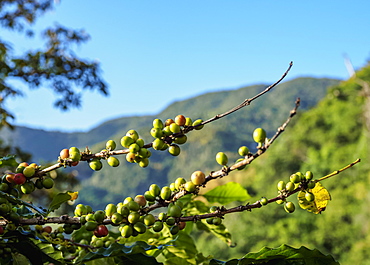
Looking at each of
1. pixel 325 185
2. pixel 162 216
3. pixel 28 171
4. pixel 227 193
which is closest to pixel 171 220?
pixel 162 216

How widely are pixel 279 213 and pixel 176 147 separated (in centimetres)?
2202

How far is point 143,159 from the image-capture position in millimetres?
606

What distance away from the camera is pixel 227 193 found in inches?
36.3

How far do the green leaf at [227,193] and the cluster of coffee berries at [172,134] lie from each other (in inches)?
13.7

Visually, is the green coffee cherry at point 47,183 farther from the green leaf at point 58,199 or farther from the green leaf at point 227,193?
the green leaf at point 227,193

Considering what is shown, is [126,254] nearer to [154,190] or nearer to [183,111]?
[154,190]

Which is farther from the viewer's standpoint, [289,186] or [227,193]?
[227,193]

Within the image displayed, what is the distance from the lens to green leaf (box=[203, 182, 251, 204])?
92 centimetres

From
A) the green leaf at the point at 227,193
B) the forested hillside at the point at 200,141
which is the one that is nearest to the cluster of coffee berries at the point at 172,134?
the green leaf at the point at 227,193

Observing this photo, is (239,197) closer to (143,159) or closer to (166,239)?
(166,239)

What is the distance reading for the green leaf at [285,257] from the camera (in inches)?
23.1

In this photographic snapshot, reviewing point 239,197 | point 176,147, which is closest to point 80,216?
point 176,147

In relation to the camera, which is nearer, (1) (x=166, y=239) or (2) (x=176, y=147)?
(2) (x=176, y=147)

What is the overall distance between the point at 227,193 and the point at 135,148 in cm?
39
